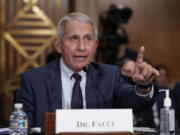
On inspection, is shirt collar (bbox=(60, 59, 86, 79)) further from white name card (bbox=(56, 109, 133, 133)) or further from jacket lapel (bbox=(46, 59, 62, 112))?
white name card (bbox=(56, 109, 133, 133))

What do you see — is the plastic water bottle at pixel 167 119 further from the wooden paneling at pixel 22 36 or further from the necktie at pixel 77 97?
the wooden paneling at pixel 22 36

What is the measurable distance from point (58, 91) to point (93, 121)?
2.70 ft

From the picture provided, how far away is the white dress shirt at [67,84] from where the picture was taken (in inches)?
117

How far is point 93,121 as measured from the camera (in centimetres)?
217

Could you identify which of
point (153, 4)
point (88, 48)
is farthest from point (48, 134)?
point (153, 4)

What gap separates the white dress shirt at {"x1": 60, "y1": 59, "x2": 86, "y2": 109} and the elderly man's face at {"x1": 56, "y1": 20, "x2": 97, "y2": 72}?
0.09 m

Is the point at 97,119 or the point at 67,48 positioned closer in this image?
the point at 97,119

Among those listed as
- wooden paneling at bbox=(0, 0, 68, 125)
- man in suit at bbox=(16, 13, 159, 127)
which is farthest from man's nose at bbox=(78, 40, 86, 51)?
wooden paneling at bbox=(0, 0, 68, 125)

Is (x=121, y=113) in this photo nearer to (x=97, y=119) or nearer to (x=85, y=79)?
(x=97, y=119)

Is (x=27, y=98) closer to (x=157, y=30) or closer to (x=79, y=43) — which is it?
(x=79, y=43)

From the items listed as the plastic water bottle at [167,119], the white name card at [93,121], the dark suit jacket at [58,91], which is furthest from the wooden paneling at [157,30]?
the white name card at [93,121]

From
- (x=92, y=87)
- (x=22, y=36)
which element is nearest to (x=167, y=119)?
(x=92, y=87)

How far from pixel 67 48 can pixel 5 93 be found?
4338 mm

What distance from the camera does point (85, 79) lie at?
10.00ft
